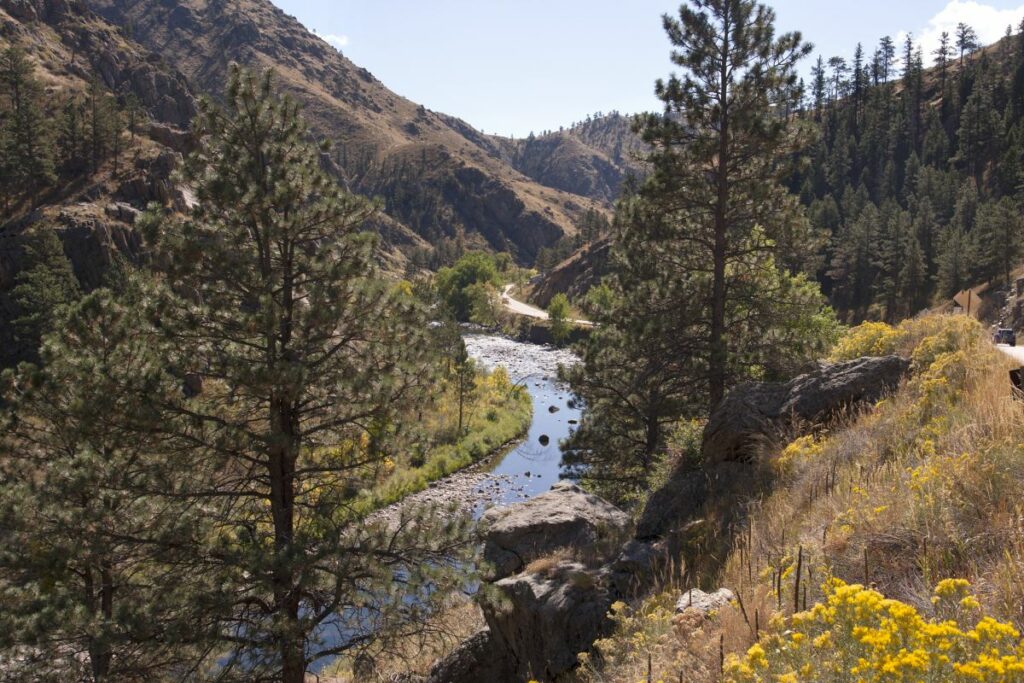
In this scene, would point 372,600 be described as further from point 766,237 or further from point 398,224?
point 398,224

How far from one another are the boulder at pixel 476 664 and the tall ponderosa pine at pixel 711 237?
7931 mm

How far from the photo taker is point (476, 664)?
31.4 feet

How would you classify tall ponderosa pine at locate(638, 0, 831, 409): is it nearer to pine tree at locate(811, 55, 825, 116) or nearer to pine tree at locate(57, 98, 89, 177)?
pine tree at locate(57, 98, 89, 177)

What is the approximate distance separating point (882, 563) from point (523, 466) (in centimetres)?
3361

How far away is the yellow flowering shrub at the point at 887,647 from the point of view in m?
2.79

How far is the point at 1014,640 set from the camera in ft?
10.7

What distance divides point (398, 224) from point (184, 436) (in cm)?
16460

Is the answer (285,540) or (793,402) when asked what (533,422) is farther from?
(285,540)

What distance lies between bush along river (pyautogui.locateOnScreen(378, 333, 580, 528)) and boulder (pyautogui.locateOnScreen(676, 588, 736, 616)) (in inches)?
257

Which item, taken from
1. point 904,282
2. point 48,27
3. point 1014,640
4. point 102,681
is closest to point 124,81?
point 48,27

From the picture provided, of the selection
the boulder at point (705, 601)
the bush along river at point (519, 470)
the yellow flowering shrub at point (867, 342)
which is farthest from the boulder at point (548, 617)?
the yellow flowering shrub at point (867, 342)

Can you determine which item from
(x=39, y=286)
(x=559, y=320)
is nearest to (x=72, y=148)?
(x=39, y=286)

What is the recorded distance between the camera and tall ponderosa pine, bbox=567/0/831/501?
1406cm

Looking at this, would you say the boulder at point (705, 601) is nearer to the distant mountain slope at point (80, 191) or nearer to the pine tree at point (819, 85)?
the distant mountain slope at point (80, 191)
